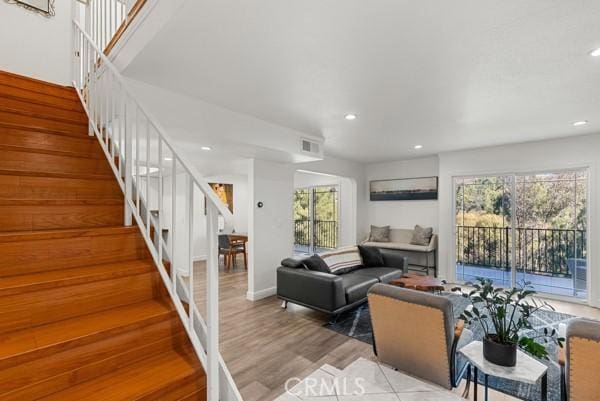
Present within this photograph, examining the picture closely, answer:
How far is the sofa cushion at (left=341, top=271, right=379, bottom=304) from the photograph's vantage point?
3727 millimetres

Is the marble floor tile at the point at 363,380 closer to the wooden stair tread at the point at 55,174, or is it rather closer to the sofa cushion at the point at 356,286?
the sofa cushion at the point at 356,286

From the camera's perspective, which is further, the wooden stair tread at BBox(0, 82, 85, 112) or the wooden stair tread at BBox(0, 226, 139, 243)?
the wooden stair tread at BBox(0, 82, 85, 112)

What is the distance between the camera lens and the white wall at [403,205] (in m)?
6.09

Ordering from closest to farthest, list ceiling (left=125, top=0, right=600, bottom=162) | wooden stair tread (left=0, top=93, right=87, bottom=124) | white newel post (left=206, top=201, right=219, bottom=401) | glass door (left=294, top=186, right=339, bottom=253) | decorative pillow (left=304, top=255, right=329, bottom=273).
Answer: white newel post (left=206, top=201, right=219, bottom=401)
ceiling (left=125, top=0, right=600, bottom=162)
wooden stair tread (left=0, top=93, right=87, bottom=124)
decorative pillow (left=304, top=255, right=329, bottom=273)
glass door (left=294, top=186, right=339, bottom=253)

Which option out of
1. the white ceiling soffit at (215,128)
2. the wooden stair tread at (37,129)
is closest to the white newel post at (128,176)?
the white ceiling soffit at (215,128)

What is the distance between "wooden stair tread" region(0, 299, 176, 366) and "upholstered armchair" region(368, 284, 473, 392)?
1512mm

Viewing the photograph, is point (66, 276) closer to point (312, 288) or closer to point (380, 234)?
point (312, 288)

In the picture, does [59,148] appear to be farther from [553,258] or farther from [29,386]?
[553,258]

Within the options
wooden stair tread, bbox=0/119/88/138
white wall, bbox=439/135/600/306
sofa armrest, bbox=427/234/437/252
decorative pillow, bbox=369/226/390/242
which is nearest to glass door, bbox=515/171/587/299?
white wall, bbox=439/135/600/306

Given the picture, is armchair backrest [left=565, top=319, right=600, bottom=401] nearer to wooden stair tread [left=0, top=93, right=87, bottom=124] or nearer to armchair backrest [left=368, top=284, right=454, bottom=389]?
armchair backrest [left=368, top=284, right=454, bottom=389]

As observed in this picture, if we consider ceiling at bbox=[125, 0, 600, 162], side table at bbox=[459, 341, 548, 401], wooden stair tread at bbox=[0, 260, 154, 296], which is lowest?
side table at bbox=[459, 341, 548, 401]

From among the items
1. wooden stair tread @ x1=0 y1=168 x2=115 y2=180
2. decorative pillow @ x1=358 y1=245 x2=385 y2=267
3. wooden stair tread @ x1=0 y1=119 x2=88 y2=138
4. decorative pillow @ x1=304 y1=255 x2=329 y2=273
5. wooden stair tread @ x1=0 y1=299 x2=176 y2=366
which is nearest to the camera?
wooden stair tread @ x1=0 y1=299 x2=176 y2=366

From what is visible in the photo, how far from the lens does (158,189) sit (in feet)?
5.68

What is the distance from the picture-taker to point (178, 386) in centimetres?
133
